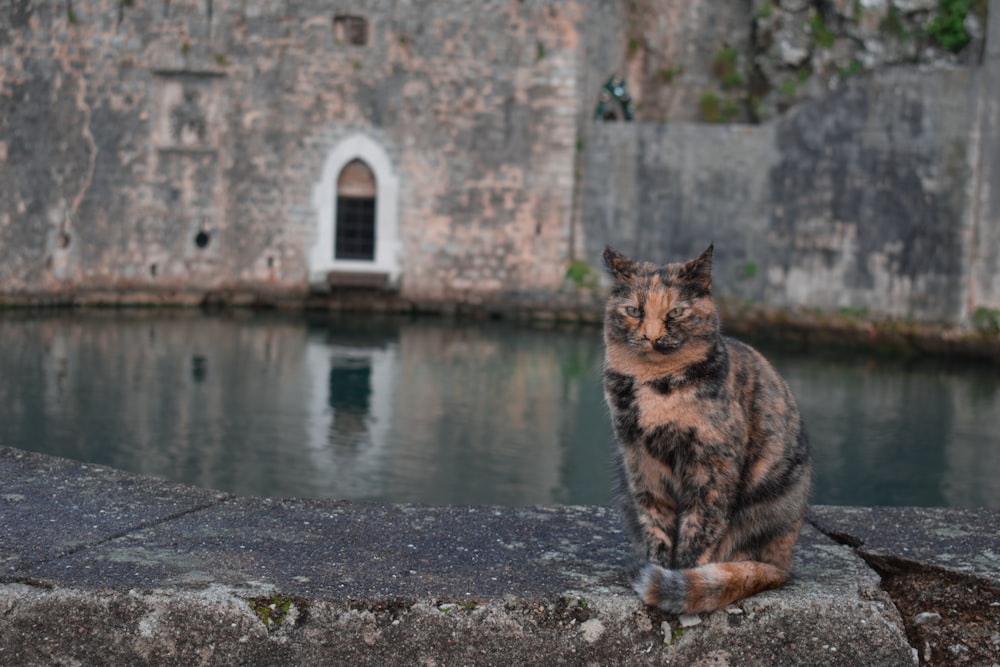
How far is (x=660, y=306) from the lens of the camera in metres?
2.72

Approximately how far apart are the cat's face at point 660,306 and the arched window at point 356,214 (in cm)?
1523

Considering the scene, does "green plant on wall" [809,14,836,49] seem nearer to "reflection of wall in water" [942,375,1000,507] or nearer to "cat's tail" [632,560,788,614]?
"reflection of wall in water" [942,375,1000,507]

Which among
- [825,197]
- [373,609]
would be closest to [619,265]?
[373,609]

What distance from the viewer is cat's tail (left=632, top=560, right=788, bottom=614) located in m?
2.43

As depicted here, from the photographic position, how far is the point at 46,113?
1698cm

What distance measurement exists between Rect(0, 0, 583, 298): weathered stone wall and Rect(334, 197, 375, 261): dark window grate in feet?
1.45

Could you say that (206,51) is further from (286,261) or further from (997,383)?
(997,383)

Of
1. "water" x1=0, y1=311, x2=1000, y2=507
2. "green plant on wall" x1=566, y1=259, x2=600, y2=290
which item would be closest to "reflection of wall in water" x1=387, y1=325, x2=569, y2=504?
"water" x1=0, y1=311, x2=1000, y2=507

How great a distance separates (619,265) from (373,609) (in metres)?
0.93

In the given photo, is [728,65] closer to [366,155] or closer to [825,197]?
[825,197]

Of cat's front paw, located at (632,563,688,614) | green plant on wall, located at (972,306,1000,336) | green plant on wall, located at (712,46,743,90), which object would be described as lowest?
green plant on wall, located at (972,306,1000,336)

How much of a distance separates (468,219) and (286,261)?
2617mm

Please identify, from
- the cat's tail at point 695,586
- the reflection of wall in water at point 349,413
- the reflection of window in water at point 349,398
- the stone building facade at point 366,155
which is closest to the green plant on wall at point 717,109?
the stone building facade at point 366,155

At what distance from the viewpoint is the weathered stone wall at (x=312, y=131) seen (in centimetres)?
1738
